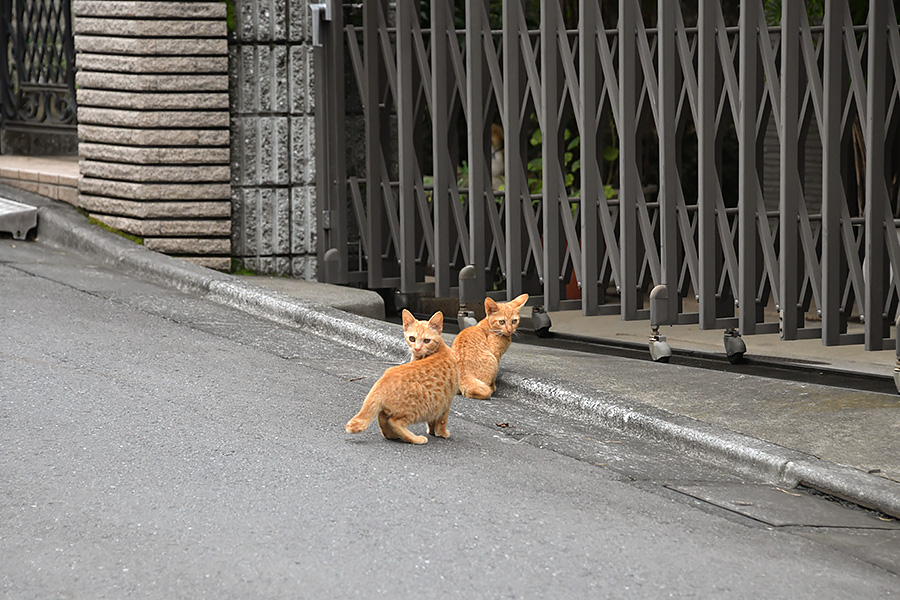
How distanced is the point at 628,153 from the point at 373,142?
8.21ft

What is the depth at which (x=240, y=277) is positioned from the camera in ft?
30.3

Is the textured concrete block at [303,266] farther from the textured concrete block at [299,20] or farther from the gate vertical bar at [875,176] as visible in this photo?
the gate vertical bar at [875,176]

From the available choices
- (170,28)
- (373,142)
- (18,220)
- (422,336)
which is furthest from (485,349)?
(18,220)

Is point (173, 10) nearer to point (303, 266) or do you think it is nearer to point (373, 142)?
point (373, 142)

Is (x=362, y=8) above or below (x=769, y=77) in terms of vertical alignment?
above

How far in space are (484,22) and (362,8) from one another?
1.41 meters

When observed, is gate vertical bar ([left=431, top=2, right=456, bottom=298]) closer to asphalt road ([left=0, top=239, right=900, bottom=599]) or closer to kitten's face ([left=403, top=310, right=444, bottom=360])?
asphalt road ([left=0, top=239, right=900, bottom=599])

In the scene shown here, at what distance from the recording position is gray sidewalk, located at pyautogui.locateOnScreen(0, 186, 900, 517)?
489 centimetres

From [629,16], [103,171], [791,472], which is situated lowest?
[791,472]

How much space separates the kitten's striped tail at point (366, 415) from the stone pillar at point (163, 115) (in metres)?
4.90

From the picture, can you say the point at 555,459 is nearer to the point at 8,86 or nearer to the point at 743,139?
the point at 743,139

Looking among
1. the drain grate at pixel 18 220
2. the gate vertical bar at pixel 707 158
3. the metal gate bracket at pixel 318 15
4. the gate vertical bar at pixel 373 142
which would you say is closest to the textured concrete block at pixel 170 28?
the metal gate bracket at pixel 318 15

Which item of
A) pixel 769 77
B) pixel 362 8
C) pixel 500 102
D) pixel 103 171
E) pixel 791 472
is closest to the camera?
pixel 791 472

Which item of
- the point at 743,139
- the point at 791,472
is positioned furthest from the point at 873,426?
the point at 743,139
